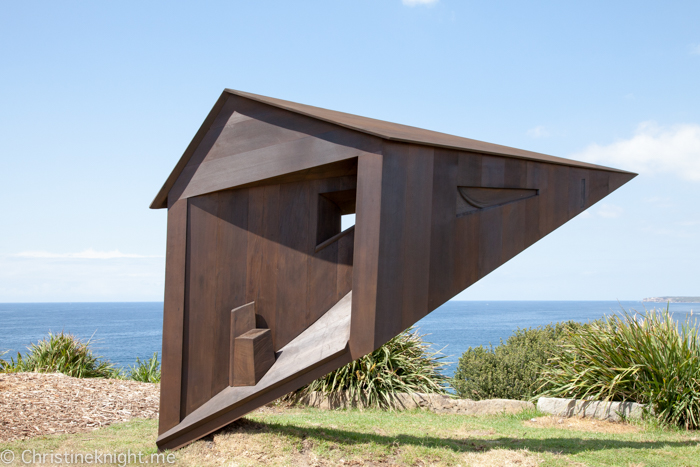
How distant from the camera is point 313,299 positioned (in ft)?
16.0

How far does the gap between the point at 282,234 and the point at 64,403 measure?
4.53 m

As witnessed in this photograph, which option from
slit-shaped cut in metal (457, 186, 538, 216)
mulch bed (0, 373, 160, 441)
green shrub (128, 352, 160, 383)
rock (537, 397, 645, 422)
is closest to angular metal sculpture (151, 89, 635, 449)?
slit-shaped cut in metal (457, 186, 538, 216)

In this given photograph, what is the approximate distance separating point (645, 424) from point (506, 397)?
96.1 inches

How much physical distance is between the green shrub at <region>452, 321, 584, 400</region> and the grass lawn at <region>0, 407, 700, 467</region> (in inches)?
74.9

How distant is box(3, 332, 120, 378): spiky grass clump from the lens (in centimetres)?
980

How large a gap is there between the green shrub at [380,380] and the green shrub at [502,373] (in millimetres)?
499

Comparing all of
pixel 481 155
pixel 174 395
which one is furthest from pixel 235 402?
pixel 481 155

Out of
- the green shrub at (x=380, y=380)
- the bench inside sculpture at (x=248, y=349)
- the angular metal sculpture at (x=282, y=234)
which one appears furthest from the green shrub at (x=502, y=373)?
the bench inside sculpture at (x=248, y=349)

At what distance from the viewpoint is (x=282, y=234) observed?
4.85m

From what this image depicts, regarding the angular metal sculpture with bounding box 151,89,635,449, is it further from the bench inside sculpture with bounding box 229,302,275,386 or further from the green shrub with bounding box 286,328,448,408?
the green shrub with bounding box 286,328,448,408

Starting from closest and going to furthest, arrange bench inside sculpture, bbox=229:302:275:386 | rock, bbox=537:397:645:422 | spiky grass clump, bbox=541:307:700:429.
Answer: bench inside sculpture, bbox=229:302:275:386
spiky grass clump, bbox=541:307:700:429
rock, bbox=537:397:645:422

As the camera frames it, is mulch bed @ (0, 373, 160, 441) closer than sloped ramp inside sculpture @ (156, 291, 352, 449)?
No

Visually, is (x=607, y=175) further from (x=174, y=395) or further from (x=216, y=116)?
(x=174, y=395)

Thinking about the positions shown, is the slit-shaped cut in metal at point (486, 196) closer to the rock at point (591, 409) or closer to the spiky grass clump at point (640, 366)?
the spiky grass clump at point (640, 366)
